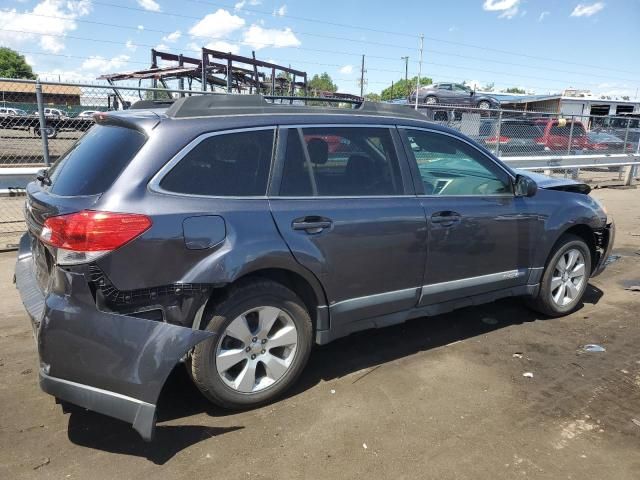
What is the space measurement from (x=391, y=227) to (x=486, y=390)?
127cm

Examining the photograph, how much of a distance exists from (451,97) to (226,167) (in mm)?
22117

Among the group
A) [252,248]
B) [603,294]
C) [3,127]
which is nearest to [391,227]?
[252,248]

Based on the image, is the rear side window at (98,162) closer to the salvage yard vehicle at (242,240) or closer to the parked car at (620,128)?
the salvage yard vehicle at (242,240)

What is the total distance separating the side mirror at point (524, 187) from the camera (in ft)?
13.7

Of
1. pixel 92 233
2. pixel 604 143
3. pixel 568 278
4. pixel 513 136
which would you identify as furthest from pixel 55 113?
pixel 604 143

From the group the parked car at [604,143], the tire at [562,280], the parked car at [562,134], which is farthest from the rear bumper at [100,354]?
the parked car at [604,143]

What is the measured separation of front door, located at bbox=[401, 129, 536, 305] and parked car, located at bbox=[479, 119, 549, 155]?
788 cm

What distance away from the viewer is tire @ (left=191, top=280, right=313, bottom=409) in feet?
9.48

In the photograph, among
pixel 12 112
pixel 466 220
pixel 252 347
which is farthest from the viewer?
pixel 12 112

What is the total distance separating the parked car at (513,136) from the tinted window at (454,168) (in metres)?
7.86

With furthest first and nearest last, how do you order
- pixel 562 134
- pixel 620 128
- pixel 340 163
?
pixel 620 128 → pixel 562 134 → pixel 340 163

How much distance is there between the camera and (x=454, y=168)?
4.23 m

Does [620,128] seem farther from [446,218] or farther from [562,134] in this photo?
[446,218]

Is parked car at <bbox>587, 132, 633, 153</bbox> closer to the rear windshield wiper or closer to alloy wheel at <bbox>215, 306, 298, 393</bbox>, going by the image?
alloy wheel at <bbox>215, 306, 298, 393</bbox>
